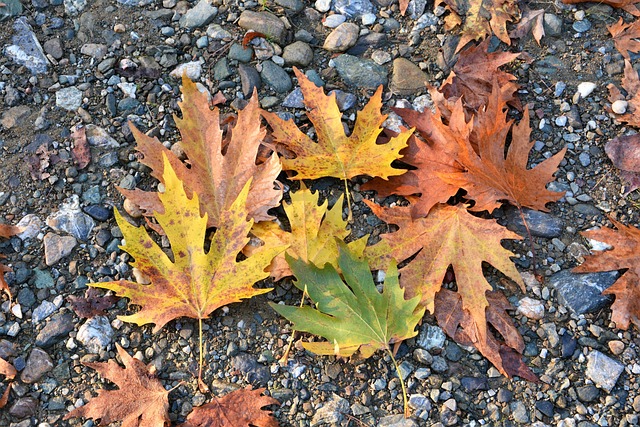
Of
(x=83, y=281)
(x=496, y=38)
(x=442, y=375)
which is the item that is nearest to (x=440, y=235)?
(x=442, y=375)

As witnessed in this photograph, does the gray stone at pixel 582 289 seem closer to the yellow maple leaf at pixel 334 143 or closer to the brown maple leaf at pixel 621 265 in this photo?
the brown maple leaf at pixel 621 265

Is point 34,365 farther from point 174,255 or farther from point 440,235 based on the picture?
point 440,235

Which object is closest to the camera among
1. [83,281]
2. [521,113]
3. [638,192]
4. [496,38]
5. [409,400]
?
[409,400]

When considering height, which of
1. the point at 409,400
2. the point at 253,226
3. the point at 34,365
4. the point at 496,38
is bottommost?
the point at 409,400

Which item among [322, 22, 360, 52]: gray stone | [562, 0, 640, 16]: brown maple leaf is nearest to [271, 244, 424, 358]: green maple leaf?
[322, 22, 360, 52]: gray stone

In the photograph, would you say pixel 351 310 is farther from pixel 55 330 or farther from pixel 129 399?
pixel 55 330

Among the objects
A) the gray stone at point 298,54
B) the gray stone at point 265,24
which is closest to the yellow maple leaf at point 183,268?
the gray stone at point 298,54
